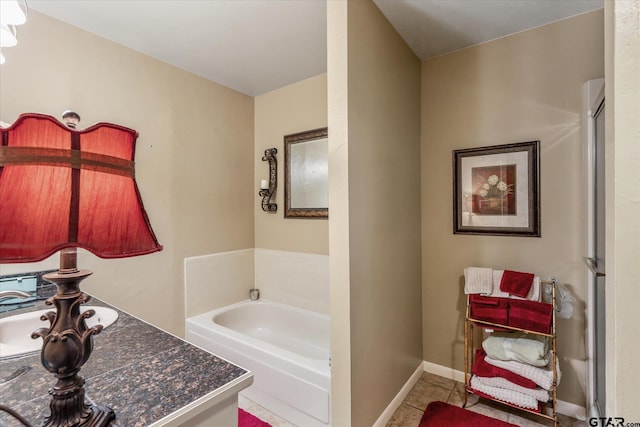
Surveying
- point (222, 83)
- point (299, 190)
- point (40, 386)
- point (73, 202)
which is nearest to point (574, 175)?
point (299, 190)

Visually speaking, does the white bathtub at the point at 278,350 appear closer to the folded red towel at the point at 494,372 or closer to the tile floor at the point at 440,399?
the tile floor at the point at 440,399

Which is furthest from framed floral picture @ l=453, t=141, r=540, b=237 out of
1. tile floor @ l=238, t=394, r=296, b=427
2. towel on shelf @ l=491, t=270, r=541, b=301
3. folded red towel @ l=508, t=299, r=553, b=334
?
tile floor @ l=238, t=394, r=296, b=427

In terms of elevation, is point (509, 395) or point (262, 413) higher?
point (509, 395)

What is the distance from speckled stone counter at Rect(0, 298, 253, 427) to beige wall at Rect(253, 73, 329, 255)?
179cm

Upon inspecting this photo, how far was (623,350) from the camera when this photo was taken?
2.46 feet

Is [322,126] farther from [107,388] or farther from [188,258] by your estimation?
[107,388]

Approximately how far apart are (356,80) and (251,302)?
2.34 meters

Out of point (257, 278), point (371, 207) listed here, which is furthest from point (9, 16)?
point (257, 278)

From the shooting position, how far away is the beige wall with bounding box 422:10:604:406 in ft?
6.21

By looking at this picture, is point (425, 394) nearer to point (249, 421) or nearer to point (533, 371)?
point (533, 371)

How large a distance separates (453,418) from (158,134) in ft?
9.62

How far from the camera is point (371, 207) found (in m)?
1.73

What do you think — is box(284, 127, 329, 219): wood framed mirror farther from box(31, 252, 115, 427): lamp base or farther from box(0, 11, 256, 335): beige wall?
box(31, 252, 115, 427): lamp base

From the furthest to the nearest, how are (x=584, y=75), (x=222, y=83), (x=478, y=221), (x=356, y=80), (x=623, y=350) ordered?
(x=222, y=83)
(x=478, y=221)
(x=584, y=75)
(x=356, y=80)
(x=623, y=350)
